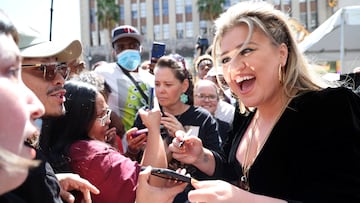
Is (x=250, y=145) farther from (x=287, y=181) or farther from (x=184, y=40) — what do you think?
(x=184, y=40)

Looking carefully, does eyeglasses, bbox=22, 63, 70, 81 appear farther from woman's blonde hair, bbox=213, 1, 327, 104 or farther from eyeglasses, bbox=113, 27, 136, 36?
eyeglasses, bbox=113, 27, 136, 36

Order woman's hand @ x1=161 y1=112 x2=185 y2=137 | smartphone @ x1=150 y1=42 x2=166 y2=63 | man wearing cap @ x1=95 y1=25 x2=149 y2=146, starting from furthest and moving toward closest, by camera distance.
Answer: man wearing cap @ x1=95 y1=25 x2=149 y2=146 < smartphone @ x1=150 y1=42 x2=166 y2=63 < woman's hand @ x1=161 y1=112 x2=185 y2=137

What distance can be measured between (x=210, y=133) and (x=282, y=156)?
1.52 meters

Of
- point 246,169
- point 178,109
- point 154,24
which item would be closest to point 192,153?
point 246,169

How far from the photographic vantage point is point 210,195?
1514 mm

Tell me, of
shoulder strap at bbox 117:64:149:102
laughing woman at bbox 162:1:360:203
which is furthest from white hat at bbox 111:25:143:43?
laughing woman at bbox 162:1:360:203

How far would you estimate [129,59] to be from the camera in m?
4.35

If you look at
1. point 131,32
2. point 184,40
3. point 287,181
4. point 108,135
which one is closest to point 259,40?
point 287,181

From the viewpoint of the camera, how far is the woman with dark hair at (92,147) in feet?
6.81

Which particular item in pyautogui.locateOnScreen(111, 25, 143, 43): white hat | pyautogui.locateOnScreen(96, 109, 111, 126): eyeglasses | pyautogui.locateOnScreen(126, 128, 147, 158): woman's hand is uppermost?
pyautogui.locateOnScreen(111, 25, 143, 43): white hat

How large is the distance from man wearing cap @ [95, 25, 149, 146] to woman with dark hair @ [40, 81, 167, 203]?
136 centimetres

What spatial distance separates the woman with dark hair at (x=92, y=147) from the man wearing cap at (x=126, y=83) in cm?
136

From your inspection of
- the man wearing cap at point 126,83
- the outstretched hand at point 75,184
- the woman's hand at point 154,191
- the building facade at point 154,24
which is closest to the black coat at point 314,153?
the woman's hand at point 154,191

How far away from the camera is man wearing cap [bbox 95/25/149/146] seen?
390cm
